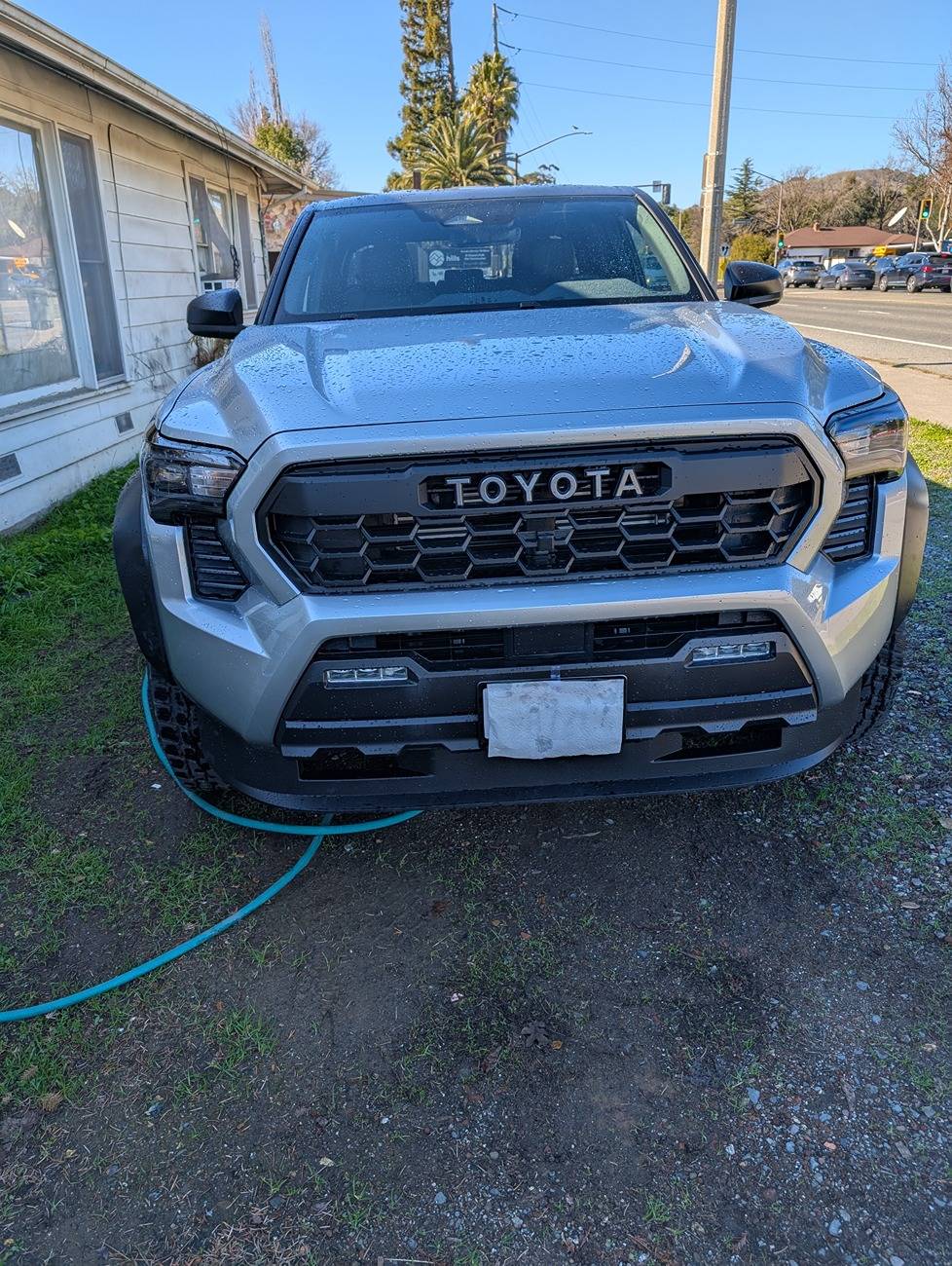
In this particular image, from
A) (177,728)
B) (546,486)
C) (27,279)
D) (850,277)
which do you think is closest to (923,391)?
(27,279)

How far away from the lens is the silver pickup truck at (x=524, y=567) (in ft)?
6.84

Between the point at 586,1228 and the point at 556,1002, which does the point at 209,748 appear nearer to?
the point at 556,1002

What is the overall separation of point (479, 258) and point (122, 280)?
578 cm

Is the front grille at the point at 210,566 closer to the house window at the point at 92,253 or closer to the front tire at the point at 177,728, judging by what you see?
the front tire at the point at 177,728

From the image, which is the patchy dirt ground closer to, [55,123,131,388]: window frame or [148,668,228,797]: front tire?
[148,668,228,797]: front tire

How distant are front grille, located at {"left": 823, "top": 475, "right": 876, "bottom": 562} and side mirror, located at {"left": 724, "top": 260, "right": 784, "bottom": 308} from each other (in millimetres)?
1690

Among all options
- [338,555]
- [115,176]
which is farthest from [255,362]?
[115,176]

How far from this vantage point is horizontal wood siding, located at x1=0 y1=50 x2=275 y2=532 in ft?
20.3

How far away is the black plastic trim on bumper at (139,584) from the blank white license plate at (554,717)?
0.90m

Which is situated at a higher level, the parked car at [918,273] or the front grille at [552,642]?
the parked car at [918,273]

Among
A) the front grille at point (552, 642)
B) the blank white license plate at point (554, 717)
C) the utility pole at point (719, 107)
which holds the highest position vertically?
the utility pole at point (719, 107)

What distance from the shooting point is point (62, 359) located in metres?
7.07

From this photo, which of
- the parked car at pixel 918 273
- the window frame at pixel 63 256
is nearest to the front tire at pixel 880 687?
the window frame at pixel 63 256

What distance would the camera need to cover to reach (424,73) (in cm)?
5559
